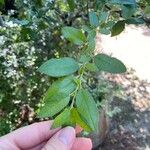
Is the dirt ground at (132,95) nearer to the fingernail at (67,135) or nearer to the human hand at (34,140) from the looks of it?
the human hand at (34,140)

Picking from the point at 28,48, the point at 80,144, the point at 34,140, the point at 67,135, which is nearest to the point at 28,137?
the point at 34,140

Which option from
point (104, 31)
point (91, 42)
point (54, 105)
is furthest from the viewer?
point (104, 31)

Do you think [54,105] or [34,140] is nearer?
[54,105]

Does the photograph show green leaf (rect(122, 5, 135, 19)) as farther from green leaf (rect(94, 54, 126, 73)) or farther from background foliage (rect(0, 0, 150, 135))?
background foliage (rect(0, 0, 150, 135))

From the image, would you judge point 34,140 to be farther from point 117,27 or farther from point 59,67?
point 59,67

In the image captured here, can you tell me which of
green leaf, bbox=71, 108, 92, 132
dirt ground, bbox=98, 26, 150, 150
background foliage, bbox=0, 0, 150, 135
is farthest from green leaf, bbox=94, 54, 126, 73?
dirt ground, bbox=98, 26, 150, 150
